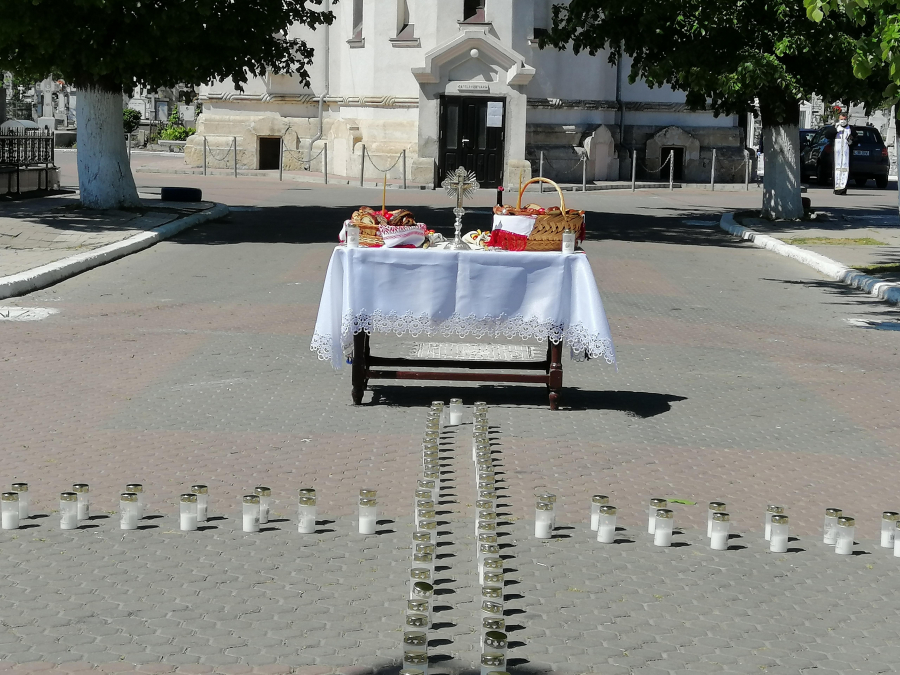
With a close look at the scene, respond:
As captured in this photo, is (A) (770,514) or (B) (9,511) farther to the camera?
(A) (770,514)

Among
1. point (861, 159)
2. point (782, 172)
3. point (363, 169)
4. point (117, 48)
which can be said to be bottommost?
point (363, 169)

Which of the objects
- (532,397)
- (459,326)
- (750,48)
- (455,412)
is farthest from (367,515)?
(750,48)

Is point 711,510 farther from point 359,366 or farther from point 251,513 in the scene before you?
point 359,366

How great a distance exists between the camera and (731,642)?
5.35 m

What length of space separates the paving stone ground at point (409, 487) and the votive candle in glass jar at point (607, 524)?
84 millimetres

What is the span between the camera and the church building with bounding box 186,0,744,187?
3878 cm

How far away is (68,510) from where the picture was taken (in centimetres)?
657

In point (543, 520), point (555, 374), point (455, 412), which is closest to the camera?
point (543, 520)

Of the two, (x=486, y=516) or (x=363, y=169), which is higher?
(x=363, y=169)

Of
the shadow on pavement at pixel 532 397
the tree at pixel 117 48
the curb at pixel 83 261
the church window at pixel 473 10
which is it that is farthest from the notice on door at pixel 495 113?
the shadow on pavement at pixel 532 397

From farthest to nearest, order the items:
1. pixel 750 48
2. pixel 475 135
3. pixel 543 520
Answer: pixel 475 135
pixel 750 48
pixel 543 520

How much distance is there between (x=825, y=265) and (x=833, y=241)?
3664mm

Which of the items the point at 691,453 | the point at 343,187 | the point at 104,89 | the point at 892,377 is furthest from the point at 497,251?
the point at 343,187

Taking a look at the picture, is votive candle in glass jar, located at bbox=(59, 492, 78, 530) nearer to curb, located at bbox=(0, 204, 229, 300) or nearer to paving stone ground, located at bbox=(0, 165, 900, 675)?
paving stone ground, located at bbox=(0, 165, 900, 675)
